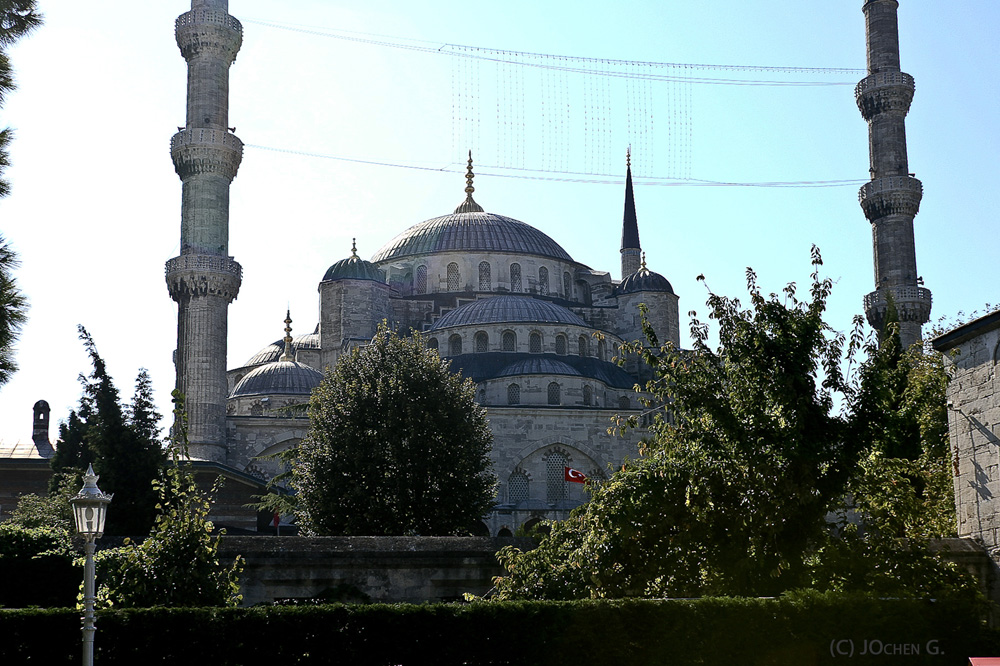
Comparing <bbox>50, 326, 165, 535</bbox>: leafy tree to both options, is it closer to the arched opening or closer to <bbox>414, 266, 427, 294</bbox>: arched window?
the arched opening

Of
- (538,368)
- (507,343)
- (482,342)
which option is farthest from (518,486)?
(482,342)

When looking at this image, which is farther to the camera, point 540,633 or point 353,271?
point 353,271

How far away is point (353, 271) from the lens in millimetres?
46938

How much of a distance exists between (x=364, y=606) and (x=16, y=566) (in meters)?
4.86

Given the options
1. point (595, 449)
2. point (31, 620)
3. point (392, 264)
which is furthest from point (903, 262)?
point (31, 620)

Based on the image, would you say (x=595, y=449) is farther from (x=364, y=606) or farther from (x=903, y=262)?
(x=364, y=606)

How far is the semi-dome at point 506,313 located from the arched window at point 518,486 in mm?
6610

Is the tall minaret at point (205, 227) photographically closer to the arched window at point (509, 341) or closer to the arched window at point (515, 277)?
the arched window at point (509, 341)

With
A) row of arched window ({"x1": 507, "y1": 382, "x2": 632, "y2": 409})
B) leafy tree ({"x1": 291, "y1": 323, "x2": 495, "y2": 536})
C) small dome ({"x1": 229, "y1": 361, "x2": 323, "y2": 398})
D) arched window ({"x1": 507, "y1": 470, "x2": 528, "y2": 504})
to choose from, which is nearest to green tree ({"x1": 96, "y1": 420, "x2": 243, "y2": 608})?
leafy tree ({"x1": 291, "y1": 323, "x2": 495, "y2": 536})

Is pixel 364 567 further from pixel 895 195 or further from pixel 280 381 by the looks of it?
pixel 280 381

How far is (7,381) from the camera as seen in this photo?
12.4m

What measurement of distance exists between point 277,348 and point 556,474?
16.2 metres

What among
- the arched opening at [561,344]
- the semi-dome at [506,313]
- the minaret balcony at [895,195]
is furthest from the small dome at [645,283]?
the minaret balcony at [895,195]

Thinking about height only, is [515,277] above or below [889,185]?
below
